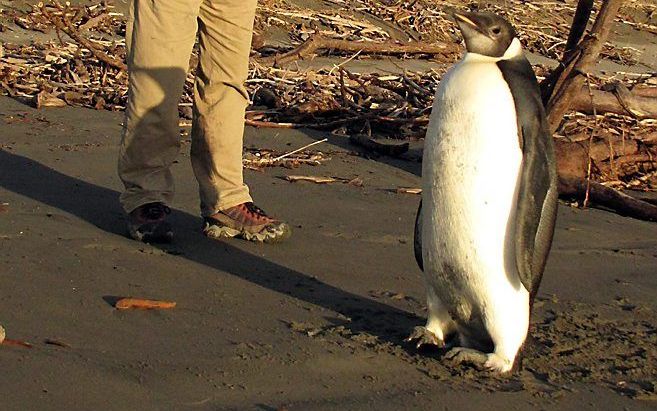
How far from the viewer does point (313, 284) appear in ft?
14.3

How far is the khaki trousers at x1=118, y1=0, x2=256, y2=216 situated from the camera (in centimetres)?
472

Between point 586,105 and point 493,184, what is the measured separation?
3.59 metres

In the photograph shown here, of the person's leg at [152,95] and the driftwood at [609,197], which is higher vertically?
the person's leg at [152,95]

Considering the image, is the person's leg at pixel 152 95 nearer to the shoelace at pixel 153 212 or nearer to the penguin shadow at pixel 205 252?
the shoelace at pixel 153 212

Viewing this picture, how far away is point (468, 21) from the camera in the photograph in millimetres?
3578

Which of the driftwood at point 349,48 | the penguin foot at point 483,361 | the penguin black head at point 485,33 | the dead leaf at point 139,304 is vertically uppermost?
the penguin black head at point 485,33

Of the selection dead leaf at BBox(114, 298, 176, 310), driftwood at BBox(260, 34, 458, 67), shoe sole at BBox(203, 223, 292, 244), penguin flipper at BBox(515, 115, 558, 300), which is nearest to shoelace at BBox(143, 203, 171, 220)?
shoe sole at BBox(203, 223, 292, 244)

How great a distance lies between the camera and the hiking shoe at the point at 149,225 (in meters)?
4.71

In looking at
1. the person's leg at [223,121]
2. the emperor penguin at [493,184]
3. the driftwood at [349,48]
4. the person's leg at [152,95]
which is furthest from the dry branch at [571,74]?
the emperor penguin at [493,184]

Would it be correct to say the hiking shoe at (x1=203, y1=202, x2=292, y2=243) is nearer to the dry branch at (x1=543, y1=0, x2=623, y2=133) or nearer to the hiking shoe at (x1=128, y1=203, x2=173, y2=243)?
the hiking shoe at (x1=128, y1=203, x2=173, y2=243)

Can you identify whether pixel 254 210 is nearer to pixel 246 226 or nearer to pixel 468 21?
pixel 246 226

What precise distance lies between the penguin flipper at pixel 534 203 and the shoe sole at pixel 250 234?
1548 millimetres

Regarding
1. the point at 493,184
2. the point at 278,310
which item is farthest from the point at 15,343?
the point at 493,184

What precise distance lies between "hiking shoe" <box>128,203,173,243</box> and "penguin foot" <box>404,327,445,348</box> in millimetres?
1411
